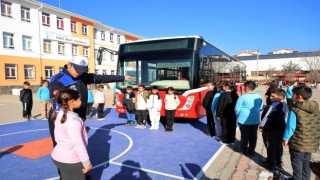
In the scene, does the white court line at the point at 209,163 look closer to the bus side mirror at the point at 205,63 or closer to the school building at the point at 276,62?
the bus side mirror at the point at 205,63

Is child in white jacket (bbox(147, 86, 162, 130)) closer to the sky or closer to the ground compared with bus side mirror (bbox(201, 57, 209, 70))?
closer to the ground

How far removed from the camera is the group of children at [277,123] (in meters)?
3.71

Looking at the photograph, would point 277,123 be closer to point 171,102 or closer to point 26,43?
point 171,102

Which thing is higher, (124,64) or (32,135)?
(124,64)

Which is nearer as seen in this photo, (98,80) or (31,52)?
(98,80)

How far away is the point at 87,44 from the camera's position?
125 feet

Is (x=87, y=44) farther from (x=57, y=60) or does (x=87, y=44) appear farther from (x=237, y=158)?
(x=237, y=158)

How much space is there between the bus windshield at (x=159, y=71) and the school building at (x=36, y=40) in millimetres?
24120

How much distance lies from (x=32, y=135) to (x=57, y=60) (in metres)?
27.9

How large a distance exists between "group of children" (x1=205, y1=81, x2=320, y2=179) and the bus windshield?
1.58 meters

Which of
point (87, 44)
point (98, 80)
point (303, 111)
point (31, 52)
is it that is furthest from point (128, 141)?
point (87, 44)

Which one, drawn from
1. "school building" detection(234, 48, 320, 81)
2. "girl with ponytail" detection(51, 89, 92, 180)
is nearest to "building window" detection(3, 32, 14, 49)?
"girl with ponytail" detection(51, 89, 92, 180)

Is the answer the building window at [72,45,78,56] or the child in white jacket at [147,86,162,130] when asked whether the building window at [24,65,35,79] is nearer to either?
the building window at [72,45,78,56]

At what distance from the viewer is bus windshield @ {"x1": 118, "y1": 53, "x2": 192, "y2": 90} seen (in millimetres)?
8445
